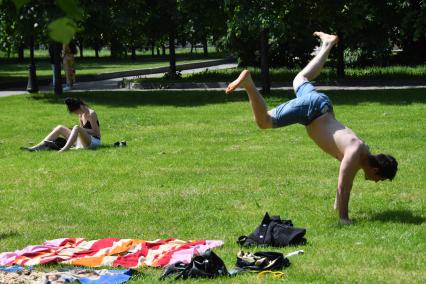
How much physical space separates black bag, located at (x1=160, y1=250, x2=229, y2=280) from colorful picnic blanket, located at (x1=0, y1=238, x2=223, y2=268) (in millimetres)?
258

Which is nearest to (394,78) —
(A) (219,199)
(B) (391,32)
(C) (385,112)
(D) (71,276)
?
(B) (391,32)

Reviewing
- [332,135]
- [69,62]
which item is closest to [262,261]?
[332,135]

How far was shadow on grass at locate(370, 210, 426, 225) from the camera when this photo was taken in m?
7.96

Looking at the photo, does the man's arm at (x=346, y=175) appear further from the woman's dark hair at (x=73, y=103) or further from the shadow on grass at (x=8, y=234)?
the woman's dark hair at (x=73, y=103)

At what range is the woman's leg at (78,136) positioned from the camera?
1389 cm

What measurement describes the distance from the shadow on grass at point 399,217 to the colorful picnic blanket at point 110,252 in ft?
6.24

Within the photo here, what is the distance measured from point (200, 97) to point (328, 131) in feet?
53.4

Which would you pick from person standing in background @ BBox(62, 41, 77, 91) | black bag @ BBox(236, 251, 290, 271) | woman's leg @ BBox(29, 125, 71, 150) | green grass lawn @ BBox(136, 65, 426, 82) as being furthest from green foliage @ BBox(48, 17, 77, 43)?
person standing in background @ BBox(62, 41, 77, 91)

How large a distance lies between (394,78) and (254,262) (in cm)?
2182

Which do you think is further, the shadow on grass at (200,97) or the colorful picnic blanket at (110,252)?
the shadow on grass at (200,97)

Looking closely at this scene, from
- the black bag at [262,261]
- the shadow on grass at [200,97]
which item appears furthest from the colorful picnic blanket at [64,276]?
the shadow on grass at [200,97]

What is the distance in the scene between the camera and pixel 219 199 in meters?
9.27

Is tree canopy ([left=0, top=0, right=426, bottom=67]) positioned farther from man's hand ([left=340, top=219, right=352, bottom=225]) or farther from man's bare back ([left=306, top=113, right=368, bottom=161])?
man's hand ([left=340, top=219, right=352, bottom=225])

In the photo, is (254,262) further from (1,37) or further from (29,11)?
(1,37)
